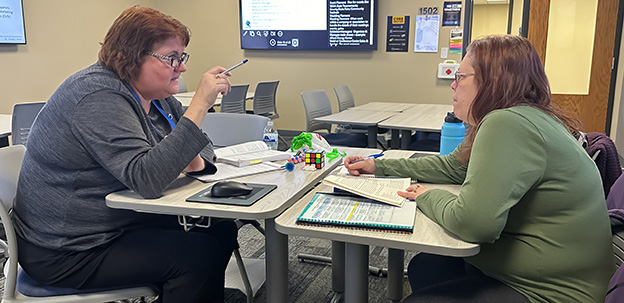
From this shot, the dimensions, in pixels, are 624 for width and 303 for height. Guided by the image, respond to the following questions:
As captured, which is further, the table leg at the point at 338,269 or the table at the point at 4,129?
the table at the point at 4,129

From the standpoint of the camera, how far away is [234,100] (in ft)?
16.2

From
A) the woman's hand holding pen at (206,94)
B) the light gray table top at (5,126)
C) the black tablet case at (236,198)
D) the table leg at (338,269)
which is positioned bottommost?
the table leg at (338,269)

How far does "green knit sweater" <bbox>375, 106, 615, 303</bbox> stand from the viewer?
1.04 m

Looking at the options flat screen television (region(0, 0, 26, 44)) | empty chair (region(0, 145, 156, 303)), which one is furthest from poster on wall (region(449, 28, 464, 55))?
empty chair (region(0, 145, 156, 303))

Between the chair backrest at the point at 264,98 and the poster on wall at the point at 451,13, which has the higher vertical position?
the poster on wall at the point at 451,13

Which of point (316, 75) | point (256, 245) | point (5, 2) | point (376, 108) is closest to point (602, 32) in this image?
point (376, 108)

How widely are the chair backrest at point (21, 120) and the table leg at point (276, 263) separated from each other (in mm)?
2036

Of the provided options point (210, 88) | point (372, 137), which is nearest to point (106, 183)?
point (210, 88)

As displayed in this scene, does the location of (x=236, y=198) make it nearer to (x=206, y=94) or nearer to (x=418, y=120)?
(x=206, y=94)

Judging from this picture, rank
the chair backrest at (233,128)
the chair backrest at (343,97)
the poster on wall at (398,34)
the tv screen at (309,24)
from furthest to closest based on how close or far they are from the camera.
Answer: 1. the tv screen at (309,24)
2. the poster on wall at (398,34)
3. the chair backrest at (343,97)
4. the chair backrest at (233,128)

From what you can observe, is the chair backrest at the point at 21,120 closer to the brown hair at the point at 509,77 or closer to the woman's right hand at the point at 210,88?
the woman's right hand at the point at 210,88

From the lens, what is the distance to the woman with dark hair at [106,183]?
131 centimetres

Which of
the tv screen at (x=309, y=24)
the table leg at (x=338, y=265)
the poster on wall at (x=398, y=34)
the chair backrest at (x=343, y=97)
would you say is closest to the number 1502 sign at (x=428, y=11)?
the poster on wall at (x=398, y=34)

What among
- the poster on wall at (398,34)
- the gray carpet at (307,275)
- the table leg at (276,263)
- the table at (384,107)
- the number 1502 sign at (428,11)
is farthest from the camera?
the poster on wall at (398,34)
